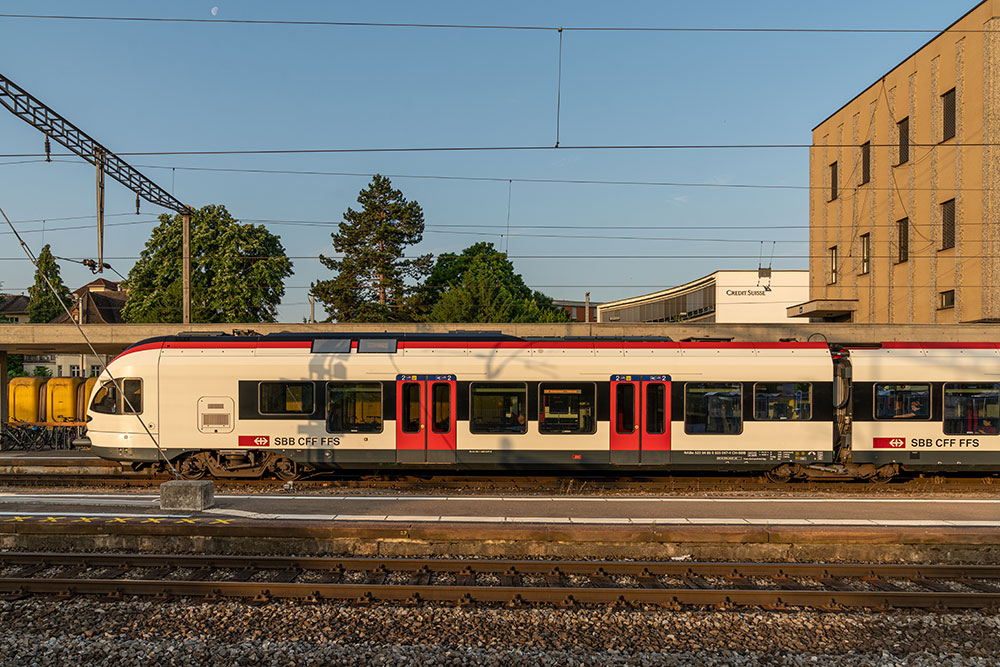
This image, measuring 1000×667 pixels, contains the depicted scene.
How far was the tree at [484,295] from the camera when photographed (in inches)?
1836

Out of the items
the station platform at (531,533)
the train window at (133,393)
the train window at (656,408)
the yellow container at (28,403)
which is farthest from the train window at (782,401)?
the yellow container at (28,403)

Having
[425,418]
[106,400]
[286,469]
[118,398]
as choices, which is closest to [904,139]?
[425,418]

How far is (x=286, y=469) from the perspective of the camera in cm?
1529

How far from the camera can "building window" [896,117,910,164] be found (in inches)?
1245

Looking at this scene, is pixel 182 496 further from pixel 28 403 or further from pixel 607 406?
pixel 28 403

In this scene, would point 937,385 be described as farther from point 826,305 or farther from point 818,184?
point 818,184

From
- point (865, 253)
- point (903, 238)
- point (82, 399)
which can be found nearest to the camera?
point (82, 399)

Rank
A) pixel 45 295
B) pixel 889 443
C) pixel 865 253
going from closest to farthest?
pixel 889 443 → pixel 865 253 → pixel 45 295

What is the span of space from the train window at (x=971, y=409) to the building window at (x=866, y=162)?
2336cm

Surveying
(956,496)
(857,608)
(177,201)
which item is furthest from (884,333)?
(177,201)

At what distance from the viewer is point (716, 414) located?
14727 mm

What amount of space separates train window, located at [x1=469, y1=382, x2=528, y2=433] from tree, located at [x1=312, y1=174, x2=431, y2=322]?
1420 inches

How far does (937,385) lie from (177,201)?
2149 cm

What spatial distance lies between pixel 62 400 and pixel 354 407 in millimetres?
16446
